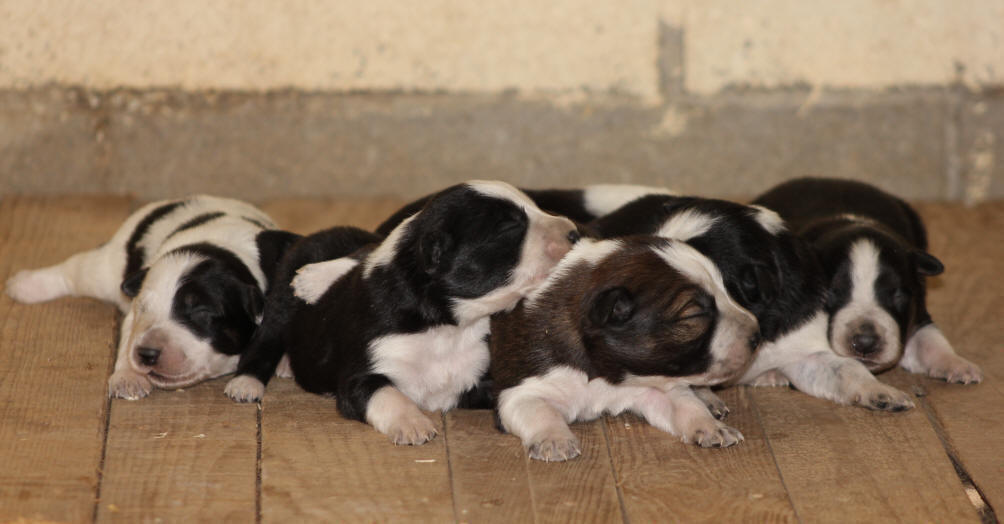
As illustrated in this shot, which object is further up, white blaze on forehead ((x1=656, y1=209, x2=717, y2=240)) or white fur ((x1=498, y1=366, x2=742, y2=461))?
white blaze on forehead ((x1=656, y1=209, x2=717, y2=240))

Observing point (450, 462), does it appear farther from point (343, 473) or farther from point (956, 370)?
point (956, 370)

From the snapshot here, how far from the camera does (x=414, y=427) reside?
15.8 ft

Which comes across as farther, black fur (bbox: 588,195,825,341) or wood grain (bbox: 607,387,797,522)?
black fur (bbox: 588,195,825,341)

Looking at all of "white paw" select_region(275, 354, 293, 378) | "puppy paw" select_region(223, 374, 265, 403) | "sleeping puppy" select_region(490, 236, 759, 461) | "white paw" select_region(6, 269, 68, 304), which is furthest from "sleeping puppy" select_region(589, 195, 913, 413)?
"white paw" select_region(6, 269, 68, 304)

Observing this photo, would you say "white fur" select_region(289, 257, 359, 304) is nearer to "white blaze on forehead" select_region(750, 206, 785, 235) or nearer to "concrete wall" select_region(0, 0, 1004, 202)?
"white blaze on forehead" select_region(750, 206, 785, 235)

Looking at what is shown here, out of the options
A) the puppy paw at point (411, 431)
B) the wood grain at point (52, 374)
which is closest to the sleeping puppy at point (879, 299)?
the puppy paw at point (411, 431)

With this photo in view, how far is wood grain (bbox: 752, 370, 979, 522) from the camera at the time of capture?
4.34m

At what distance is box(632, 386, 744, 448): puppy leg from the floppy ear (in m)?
1.07

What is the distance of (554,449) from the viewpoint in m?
4.63

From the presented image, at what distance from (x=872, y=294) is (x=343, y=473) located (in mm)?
2635

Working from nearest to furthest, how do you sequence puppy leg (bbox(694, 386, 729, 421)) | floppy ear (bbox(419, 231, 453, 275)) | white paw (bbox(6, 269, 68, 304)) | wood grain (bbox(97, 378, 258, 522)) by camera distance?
1. wood grain (bbox(97, 378, 258, 522))
2. floppy ear (bbox(419, 231, 453, 275))
3. puppy leg (bbox(694, 386, 729, 421))
4. white paw (bbox(6, 269, 68, 304))

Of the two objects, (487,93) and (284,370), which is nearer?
(284,370)

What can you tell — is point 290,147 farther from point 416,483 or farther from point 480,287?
point 416,483

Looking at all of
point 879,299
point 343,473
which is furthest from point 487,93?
point 343,473
